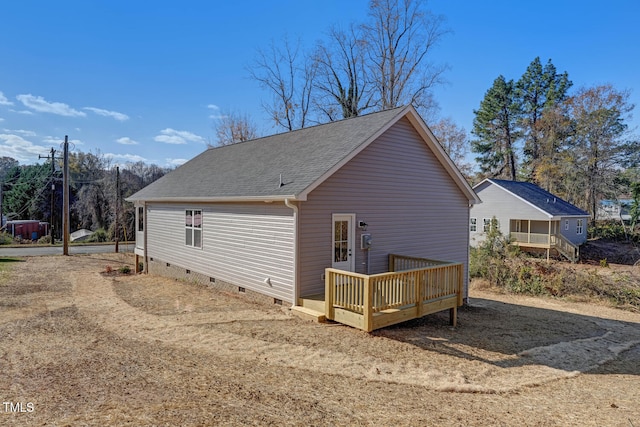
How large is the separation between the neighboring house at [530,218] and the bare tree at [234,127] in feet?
65.2

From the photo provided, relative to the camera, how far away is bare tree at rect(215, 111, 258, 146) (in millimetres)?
31484

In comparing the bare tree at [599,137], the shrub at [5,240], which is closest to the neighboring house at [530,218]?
the bare tree at [599,137]

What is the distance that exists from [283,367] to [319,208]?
13.5 feet

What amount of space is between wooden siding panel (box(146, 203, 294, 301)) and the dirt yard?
2.49ft

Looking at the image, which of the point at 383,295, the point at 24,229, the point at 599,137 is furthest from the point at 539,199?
the point at 24,229

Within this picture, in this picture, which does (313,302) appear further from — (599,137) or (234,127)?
(599,137)

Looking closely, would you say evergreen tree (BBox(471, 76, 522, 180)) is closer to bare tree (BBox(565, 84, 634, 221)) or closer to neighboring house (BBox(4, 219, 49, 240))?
bare tree (BBox(565, 84, 634, 221))

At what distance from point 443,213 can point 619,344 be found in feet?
18.4

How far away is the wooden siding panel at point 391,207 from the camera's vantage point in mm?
8969

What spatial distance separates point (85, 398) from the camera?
14.1 feet

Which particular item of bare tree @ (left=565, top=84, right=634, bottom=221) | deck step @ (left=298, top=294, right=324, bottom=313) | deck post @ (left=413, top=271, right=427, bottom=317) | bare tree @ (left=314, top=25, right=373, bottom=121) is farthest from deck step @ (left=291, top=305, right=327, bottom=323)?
bare tree @ (left=565, top=84, right=634, bottom=221)

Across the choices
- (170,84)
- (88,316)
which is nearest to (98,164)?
(170,84)

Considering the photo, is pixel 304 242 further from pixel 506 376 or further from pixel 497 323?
pixel 497 323

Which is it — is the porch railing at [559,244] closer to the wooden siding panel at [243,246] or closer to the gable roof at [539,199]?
the gable roof at [539,199]
